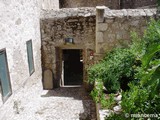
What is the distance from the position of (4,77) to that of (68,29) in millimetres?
2869

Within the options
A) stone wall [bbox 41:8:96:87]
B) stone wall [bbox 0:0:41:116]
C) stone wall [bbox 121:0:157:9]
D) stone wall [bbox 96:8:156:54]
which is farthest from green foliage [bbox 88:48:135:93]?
stone wall [bbox 121:0:157:9]

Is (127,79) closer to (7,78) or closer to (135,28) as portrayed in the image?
(135,28)

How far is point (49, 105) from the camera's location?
18.8 ft

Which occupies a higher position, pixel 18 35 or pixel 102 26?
pixel 102 26

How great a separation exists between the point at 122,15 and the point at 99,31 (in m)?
0.78

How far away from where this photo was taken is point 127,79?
444cm

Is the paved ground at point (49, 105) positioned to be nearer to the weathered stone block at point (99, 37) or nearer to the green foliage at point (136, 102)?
the weathered stone block at point (99, 37)

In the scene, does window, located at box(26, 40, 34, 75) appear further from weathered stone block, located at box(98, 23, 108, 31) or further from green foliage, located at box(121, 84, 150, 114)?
green foliage, located at box(121, 84, 150, 114)

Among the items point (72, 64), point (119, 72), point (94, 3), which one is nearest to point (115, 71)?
point (119, 72)

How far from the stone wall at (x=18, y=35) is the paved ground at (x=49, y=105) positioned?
29 cm

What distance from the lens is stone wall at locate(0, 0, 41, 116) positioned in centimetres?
424

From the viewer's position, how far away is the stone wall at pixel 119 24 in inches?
210

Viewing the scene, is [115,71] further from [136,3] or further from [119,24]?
[136,3]

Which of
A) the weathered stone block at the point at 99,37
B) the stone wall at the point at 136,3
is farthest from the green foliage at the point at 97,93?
the stone wall at the point at 136,3
